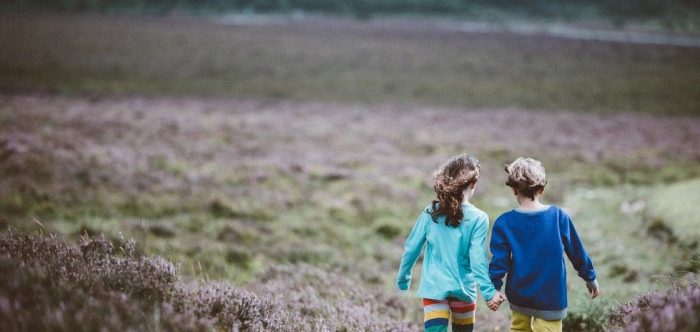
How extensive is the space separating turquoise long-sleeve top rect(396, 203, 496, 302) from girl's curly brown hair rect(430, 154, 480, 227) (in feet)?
0.30

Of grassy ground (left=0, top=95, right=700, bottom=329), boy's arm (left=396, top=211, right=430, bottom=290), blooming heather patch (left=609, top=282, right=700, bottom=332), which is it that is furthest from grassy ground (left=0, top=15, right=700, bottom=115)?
boy's arm (left=396, top=211, right=430, bottom=290)

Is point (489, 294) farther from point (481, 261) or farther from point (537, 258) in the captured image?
point (537, 258)

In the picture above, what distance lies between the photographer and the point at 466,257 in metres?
4.01

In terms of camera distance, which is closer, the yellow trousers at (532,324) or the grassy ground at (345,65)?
the yellow trousers at (532,324)

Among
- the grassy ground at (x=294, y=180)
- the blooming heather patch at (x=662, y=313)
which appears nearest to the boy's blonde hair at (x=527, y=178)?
the blooming heather patch at (x=662, y=313)

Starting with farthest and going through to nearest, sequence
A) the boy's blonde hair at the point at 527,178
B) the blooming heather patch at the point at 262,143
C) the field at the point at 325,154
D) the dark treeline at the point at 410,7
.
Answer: the dark treeline at the point at 410,7
the blooming heather patch at the point at 262,143
the field at the point at 325,154
the boy's blonde hair at the point at 527,178

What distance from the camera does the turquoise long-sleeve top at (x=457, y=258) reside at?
3.83 metres

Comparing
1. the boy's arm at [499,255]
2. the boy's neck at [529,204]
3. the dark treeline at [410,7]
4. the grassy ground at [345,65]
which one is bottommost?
the boy's arm at [499,255]

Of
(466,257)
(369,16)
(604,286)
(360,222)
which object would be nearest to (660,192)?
(604,286)

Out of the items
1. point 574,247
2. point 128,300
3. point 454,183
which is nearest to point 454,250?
point 454,183

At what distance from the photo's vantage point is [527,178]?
373cm

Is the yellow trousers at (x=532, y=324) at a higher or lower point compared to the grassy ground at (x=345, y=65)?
lower

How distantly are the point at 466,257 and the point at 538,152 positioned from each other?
1564 centimetres

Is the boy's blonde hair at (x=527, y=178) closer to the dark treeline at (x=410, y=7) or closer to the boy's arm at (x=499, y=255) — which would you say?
the boy's arm at (x=499, y=255)
